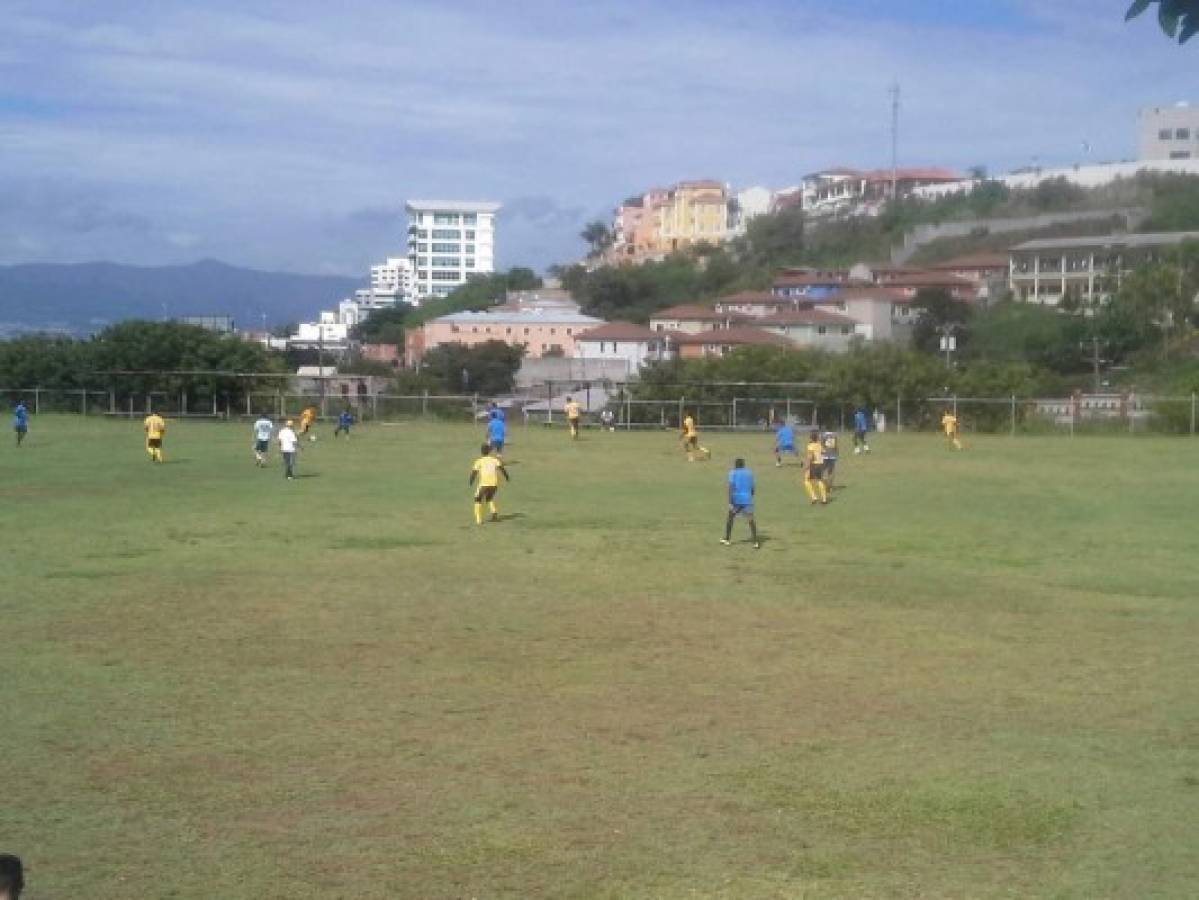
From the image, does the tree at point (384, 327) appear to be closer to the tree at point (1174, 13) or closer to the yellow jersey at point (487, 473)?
the yellow jersey at point (487, 473)

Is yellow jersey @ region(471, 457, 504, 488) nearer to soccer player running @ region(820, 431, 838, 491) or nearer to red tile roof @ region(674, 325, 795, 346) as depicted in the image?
soccer player running @ region(820, 431, 838, 491)

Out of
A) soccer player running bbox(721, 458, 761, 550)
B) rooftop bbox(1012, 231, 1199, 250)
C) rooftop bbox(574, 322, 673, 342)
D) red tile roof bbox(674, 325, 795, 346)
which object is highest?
rooftop bbox(1012, 231, 1199, 250)

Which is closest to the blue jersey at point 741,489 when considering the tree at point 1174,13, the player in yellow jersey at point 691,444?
the player in yellow jersey at point 691,444

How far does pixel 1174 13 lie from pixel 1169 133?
148 metres

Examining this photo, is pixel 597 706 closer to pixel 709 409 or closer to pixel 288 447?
pixel 288 447

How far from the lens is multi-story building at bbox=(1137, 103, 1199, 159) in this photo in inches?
5443

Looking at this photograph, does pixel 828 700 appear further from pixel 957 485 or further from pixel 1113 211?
pixel 1113 211

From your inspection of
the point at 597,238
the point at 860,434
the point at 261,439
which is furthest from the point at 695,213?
the point at 261,439

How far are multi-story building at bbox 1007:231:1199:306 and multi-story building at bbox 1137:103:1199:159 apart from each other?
33.2m

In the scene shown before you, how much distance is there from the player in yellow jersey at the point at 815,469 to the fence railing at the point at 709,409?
23494 millimetres

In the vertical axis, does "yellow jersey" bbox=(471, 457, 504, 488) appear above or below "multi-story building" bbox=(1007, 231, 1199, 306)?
below

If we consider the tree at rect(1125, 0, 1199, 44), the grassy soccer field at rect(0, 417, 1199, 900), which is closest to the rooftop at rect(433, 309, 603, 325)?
the grassy soccer field at rect(0, 417, 1199, 900)

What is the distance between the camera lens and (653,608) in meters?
16.6

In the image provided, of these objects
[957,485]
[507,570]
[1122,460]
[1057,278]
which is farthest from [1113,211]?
[507,570]
